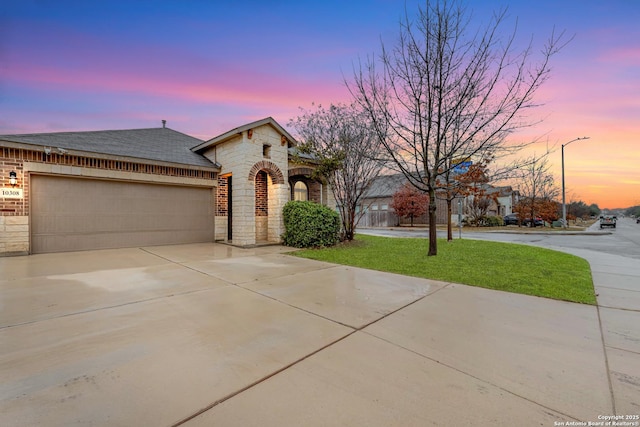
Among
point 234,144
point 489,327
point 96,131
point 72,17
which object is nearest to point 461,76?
point 489,327

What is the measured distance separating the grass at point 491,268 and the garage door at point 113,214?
526 centimetres

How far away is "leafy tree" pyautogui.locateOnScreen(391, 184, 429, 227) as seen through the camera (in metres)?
24.4

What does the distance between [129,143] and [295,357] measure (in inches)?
460

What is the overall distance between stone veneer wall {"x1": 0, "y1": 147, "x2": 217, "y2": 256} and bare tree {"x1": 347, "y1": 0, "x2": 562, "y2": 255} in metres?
8.68

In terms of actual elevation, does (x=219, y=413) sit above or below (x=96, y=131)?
below

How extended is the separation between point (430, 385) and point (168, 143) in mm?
13730

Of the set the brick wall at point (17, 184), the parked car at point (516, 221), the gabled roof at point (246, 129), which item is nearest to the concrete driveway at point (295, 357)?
the brick wall at point (17, 184)

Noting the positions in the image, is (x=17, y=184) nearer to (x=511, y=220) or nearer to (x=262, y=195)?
(x=262, y=195)

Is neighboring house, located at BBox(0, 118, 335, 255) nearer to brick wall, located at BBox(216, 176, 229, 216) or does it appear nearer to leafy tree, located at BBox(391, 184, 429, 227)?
brick wall, located at BBox(216, 176, 229, 216)

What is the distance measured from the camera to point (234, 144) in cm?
1049

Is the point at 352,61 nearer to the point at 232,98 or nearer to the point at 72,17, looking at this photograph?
the point at 232,98

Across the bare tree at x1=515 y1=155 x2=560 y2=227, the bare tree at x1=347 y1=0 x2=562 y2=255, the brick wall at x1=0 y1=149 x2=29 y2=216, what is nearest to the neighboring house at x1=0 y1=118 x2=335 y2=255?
the brick wall at x1=0 y1=149 x2=29 y2=216

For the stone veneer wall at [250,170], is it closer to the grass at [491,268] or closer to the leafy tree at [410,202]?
the grass at [491,268]

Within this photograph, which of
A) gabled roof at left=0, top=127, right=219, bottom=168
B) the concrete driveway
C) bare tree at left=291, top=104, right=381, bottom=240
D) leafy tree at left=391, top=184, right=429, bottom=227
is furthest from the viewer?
leafy tree at left=391, top=184, right=429, bottom=227
